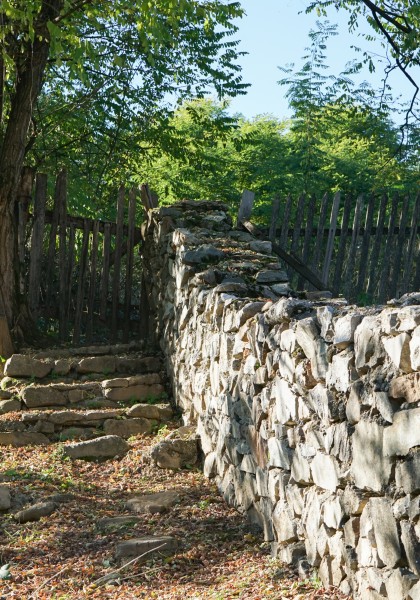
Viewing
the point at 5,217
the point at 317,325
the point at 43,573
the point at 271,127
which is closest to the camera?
the point at 317,325

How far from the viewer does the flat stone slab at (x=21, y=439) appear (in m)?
7.55

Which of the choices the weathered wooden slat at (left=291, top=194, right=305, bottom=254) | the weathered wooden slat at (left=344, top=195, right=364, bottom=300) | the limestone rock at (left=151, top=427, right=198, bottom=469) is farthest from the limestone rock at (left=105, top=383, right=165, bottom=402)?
the weathered wooden slat at (left=344, top=195, right=364, bottom=300)

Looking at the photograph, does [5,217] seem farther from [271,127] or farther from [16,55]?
[271,127]

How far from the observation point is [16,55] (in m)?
9.52

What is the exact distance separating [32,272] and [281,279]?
11.9ft

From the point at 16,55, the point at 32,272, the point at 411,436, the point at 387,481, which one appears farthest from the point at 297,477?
the point at 16,55

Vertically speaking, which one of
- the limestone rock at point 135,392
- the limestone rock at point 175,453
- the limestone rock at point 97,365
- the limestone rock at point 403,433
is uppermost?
the limestone rock at point 403,433

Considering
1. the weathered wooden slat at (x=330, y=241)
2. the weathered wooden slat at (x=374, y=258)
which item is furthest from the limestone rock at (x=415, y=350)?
the weathered wooden slat at (x=374, y=258)

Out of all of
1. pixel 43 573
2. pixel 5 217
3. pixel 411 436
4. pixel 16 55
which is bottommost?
pixel 43 573

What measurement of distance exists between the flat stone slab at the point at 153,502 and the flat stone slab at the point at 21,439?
69.4 inches

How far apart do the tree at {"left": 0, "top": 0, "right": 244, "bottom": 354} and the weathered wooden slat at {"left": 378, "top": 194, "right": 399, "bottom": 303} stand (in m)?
2.89

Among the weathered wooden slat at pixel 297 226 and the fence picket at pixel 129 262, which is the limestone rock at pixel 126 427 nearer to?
the fence picket at pixel 129 262

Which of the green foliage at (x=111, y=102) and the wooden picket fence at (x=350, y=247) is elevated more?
the green foliage at (x=111, y=102)

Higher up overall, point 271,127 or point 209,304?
point 271,127
